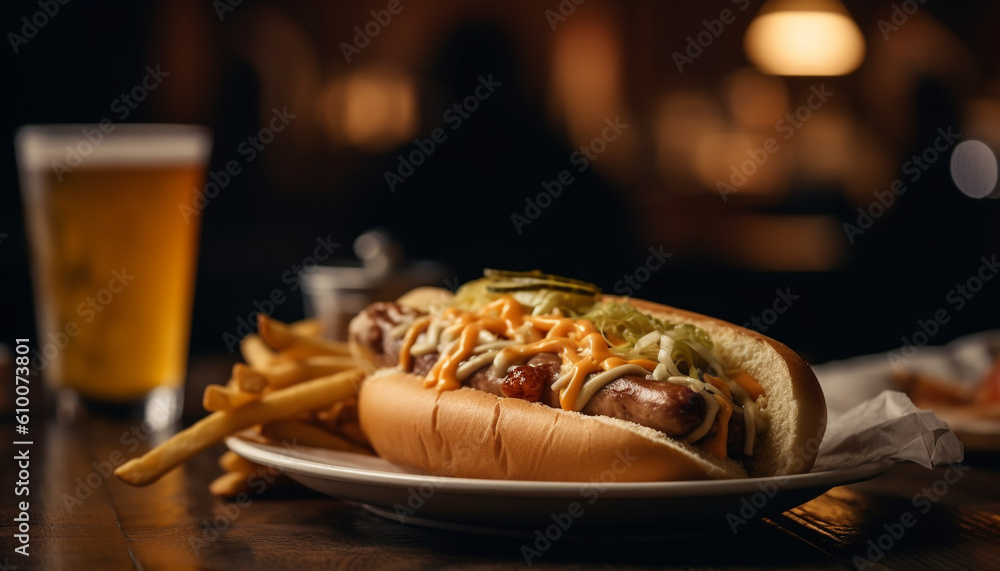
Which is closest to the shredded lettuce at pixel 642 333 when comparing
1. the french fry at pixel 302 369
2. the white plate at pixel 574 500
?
the white plate at pixel 574 500

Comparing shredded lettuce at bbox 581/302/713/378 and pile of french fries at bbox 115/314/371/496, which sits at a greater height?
shredded lettuce at bbox 581/302/713/378

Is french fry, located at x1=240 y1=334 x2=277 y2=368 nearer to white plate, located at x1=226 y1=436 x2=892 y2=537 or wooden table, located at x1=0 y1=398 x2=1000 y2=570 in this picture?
wooden table, located at x1=0 y1=398 x2=1000 y2=570

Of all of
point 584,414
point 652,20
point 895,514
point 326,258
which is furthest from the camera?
point 652,20

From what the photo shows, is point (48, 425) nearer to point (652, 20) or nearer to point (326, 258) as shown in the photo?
point (326, 258)

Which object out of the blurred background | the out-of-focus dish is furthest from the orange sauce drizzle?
the blurred background

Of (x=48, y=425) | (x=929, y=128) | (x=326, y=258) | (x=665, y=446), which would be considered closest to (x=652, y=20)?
(x=929, y=128)

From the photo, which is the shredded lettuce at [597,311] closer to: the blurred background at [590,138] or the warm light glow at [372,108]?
the blurred background at [590,138]
